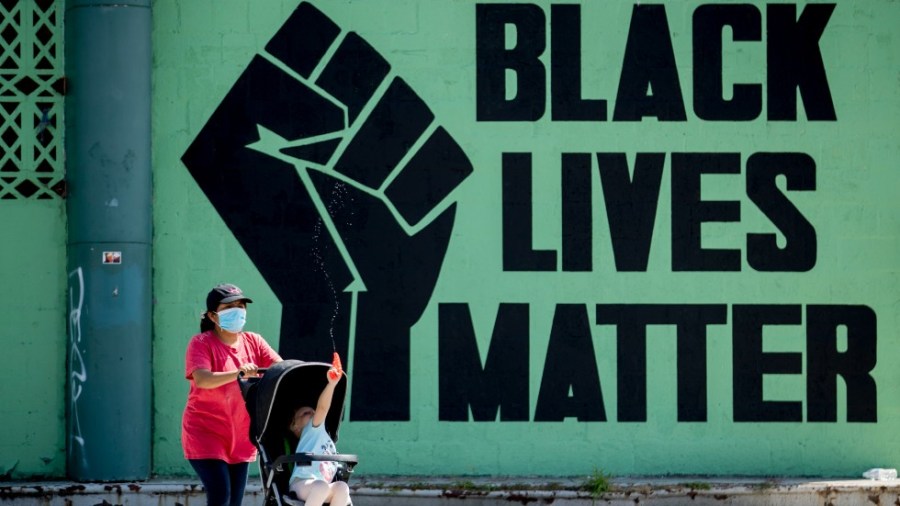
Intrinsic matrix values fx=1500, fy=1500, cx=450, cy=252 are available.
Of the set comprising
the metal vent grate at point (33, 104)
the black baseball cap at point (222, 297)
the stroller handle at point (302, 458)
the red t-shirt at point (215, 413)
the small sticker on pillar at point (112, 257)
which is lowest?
the stroller handle at point (302, 458)

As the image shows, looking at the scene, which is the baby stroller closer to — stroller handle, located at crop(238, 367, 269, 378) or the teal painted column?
stroller handle, located at crop(238, 367, 269, 378)

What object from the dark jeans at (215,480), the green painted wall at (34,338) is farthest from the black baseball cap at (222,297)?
the green painted wall at (34,338)

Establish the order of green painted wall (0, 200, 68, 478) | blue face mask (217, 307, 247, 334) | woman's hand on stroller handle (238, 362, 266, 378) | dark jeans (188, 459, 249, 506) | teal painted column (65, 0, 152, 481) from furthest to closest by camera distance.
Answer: green painted wall (0, 200, 68, 478) → teal painted column (65, 0, 152, 481) → blue face mask (217, 307, 247, 334) → dark jeans (188, 459, 249, 506) → woman's hand on stroller handle (238, 362, 266, 378)

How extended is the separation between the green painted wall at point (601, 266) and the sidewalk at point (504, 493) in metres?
0.45

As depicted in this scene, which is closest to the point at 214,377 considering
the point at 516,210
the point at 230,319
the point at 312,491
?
the point at 230,319

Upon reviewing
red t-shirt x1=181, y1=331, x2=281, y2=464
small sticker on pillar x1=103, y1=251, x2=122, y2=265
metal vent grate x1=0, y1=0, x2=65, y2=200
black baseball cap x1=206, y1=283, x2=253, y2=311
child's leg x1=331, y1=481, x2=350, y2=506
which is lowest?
child's leg x1=331, y1=481, x2=350, y2=506

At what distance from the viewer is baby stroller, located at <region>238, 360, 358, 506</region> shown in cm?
822

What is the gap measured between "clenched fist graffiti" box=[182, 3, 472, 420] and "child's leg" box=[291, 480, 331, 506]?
3.42 meters

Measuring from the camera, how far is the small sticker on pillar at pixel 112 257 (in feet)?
37.1

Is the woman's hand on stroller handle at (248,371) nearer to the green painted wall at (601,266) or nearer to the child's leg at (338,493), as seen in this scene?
the child's leg at (338,493)

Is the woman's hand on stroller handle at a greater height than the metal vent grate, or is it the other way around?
the metal vent grate

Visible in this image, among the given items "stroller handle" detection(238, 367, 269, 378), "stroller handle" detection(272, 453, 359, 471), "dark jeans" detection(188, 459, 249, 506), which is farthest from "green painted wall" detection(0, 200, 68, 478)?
"stroller handle" detection(272, 453, 359, 471)

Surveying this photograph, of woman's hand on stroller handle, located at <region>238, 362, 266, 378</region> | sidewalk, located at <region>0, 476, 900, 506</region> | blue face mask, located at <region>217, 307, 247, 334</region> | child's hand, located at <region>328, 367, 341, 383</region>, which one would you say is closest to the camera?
child's hand, located at <region>328, 367, 341, 383</region>

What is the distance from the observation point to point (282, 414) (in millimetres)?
8484
